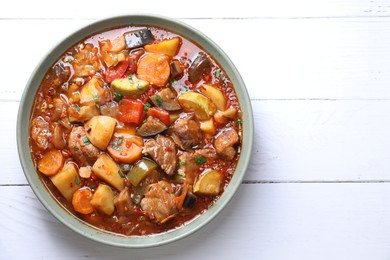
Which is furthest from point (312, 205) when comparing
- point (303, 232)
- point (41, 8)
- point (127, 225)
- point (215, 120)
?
point (41, 8)

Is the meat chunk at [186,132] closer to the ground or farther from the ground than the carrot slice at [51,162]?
farther from the ground

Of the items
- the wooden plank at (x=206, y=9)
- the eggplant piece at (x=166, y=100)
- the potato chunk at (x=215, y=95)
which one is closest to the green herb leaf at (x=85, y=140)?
the eggplant piece at (x=166, y=100)

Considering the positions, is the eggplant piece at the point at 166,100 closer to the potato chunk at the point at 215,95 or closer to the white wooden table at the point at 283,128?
the potato chunk at the point at 215,95

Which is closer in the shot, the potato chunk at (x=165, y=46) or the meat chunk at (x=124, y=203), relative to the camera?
the meat chunk at (x=124, y=203)

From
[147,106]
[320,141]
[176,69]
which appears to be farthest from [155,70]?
[320,141]

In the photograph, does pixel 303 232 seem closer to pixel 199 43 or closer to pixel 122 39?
pixel 199 43

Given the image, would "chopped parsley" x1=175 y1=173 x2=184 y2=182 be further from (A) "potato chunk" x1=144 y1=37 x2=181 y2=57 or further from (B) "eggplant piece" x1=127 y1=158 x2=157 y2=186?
(A) "potato chunk" x1=144 y1=37 x2=181 y2=57
